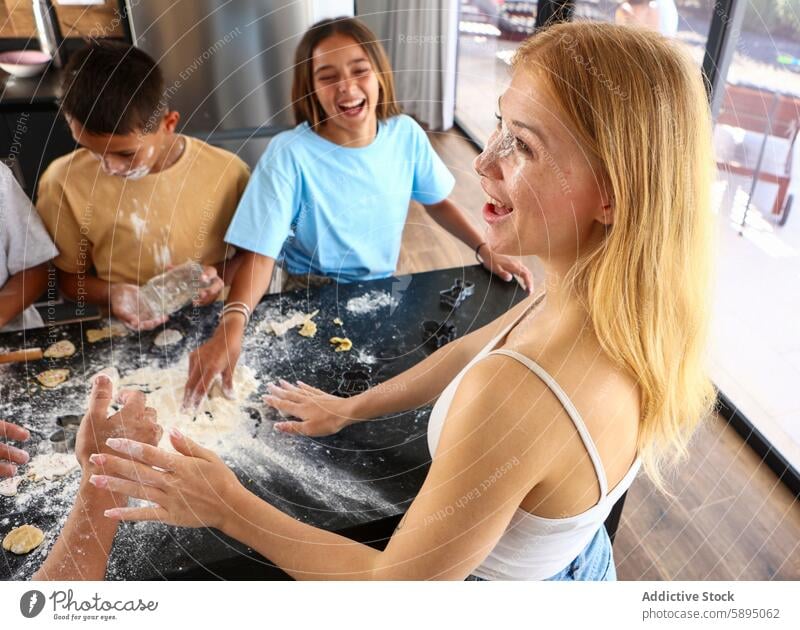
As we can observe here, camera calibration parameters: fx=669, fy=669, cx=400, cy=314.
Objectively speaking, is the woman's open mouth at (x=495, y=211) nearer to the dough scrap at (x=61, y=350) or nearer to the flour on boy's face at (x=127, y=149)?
the flour on boy's face at (x=127, y=149)

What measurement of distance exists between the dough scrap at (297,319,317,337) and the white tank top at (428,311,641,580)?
20cm

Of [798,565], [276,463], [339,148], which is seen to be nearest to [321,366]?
[276,463]

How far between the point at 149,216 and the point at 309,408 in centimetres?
28

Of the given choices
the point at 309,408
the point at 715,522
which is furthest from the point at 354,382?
the point at 715,522

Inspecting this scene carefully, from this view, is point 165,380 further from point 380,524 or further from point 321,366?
point 380,524

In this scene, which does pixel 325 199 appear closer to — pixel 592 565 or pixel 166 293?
pixel 166 293

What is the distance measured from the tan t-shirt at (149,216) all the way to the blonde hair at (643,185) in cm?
37

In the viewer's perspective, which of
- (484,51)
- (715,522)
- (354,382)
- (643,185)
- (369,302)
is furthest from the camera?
(715,522)

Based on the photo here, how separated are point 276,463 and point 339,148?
317mm

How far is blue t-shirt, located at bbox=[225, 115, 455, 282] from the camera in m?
0.67

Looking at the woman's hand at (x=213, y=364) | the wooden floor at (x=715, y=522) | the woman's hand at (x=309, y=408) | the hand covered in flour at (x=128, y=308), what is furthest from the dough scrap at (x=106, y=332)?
the wooden floor at (x=715, y=522)

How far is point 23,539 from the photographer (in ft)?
1.75

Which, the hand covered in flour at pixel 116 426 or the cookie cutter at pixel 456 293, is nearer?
the hand covered in flour at pixel 116 426

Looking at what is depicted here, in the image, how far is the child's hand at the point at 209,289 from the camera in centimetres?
70
